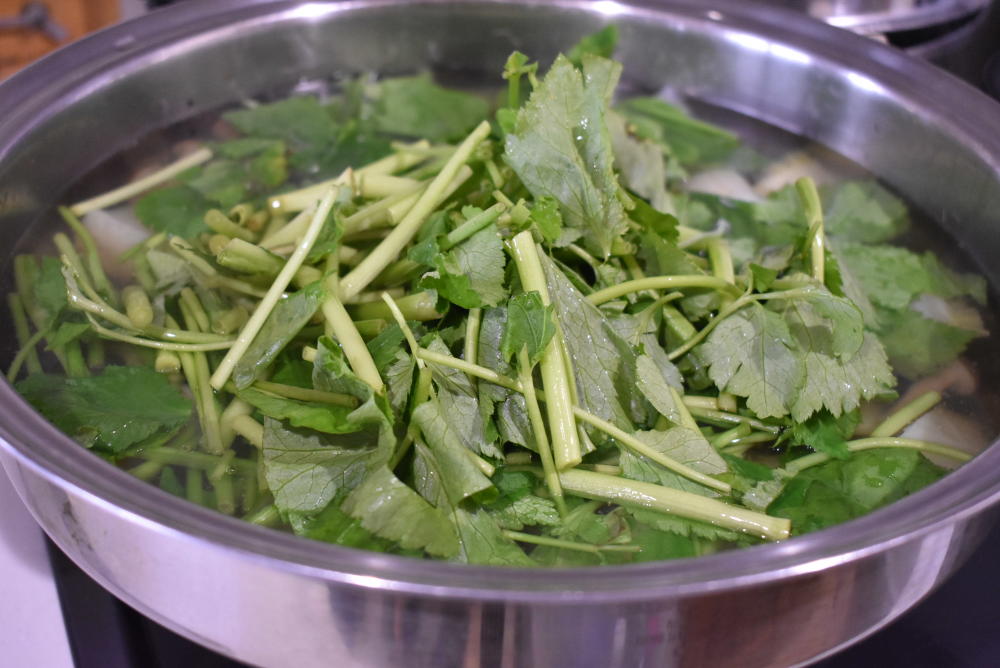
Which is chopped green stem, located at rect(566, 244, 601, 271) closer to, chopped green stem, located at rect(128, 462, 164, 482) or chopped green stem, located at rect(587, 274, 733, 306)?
chopped green stem, located at rect(587, 274, 733, 306)

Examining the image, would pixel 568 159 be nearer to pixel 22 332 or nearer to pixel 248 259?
pixel 248 259

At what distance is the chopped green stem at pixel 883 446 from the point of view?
0.88m

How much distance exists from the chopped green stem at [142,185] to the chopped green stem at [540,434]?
0.70 meters

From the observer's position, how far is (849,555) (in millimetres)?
597

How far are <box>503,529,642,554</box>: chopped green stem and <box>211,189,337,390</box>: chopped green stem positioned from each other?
13.0 inches

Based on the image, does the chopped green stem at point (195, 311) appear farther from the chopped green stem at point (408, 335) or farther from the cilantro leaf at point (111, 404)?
the chopped green stem at point (408, 335)

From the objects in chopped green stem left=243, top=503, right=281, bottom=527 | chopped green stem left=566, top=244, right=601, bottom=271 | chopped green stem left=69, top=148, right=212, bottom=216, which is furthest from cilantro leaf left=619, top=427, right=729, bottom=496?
chopped green stem left=69, top=148, right=212, bottom=216

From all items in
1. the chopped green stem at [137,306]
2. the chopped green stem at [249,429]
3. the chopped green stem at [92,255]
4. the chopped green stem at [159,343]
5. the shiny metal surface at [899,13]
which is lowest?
the chopped green stem at [249,429]

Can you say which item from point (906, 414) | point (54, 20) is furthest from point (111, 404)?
point (54, 20)

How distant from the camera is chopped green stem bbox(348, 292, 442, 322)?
0.89 metres

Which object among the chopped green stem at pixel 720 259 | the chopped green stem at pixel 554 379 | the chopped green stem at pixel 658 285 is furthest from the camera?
the chopped green stem at pixel 720 259

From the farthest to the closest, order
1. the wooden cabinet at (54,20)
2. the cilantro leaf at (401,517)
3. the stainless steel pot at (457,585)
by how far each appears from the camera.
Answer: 1. the wooden cabinet at (54,20)
2. the cilantro leaf at (401,517)
3. the stainless steel pot at (457,585)

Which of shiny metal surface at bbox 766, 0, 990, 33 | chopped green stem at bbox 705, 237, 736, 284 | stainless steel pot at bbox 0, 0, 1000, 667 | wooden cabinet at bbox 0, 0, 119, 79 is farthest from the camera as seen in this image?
wooden cabinet at bbox 0, 0, 119, 79

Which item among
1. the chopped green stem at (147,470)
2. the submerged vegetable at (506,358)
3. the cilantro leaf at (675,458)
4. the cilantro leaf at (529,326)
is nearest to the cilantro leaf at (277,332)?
the submerged vegetable at (506,358)
